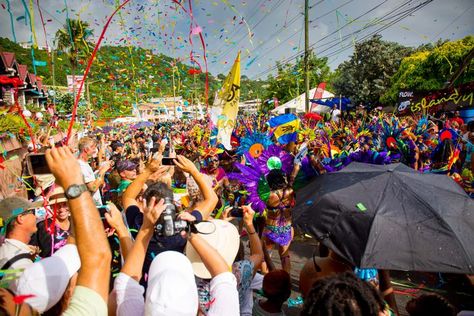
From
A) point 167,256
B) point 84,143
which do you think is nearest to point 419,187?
point 167,256

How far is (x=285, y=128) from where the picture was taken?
7.15 m

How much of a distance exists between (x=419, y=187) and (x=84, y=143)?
4.74m

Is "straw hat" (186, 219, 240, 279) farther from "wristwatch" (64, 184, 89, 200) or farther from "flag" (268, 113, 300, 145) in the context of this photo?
"flag" (268, 113, 300, 145)

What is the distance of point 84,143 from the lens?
5.18 metres

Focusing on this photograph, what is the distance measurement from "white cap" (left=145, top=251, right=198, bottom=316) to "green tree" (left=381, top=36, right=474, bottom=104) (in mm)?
24924

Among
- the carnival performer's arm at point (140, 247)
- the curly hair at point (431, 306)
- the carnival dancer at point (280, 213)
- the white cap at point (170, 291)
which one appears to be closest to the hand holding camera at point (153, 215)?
the carnival performer's arm at point (140, 247)

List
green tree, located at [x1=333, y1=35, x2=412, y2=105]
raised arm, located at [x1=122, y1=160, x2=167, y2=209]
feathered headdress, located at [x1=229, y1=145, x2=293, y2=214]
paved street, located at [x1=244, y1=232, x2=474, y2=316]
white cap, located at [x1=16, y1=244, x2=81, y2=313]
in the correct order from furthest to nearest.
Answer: green tree, located at [x1=333, y1=35, x2=412, y2=105], feathered headdress, located at [x1=229, y1=145, x2=293, y2=214], paved street, located at [x1=244, y1=232, x2=474, y2=316], raised arm, located at [x1=122, y1=160, x2=167, y2=209], white cap, located at [x1=16, y1=244, x2=81, y2=313]

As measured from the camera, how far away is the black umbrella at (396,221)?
6.64 ft

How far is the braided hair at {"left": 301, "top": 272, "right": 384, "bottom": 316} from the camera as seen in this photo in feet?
4.36

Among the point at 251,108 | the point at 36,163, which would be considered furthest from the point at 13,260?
the point at 251,108

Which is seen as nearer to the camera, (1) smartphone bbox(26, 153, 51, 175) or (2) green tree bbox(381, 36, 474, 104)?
(1) smartphone bbox(26, 153, 51, 175)

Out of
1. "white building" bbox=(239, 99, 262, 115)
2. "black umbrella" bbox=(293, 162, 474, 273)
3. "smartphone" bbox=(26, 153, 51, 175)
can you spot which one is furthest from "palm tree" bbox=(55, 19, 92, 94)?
"white building" bbox=(239, 99, 262, 115)

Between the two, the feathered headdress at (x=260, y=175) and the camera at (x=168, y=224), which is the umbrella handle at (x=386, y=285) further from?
the feathered headdress at (x=260, y=175)

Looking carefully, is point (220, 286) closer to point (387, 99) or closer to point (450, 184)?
point (450, 184)
